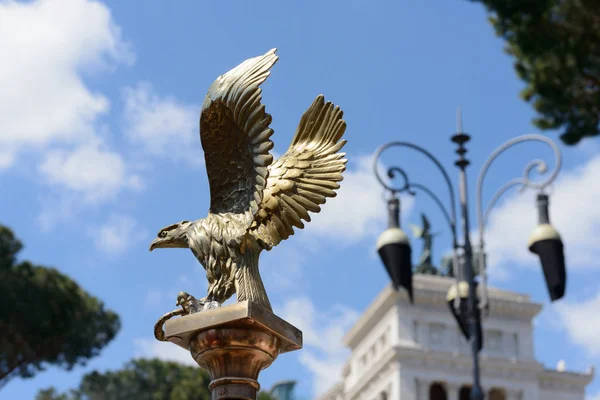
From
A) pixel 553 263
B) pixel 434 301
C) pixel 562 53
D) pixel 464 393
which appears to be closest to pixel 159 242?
pixel 553 263

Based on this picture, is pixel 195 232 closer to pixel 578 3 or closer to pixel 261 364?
pixel 261 364

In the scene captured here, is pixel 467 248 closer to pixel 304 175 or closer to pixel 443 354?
pixel 304 175

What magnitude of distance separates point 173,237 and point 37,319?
102 ft

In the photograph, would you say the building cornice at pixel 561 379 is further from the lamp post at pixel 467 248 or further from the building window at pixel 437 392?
the lamp post at pixel 467 248

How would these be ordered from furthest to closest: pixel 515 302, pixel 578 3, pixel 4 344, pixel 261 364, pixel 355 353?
pixel 355 353, pixel 515 302, pixel 4 344, pixel 578 3, pixel 261 364

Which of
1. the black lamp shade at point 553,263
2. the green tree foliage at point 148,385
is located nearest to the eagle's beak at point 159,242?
the black lamp shade at point 553,263

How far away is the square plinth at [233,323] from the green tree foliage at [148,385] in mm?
49649

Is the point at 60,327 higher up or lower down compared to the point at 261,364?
higher up

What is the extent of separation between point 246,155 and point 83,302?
32889 millimetres

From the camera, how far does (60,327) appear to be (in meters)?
34.2

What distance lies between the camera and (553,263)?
1262 cm

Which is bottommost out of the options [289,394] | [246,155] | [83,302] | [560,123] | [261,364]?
[261,364]

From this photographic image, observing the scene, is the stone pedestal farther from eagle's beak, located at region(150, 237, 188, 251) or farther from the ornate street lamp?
the ornate street lamp

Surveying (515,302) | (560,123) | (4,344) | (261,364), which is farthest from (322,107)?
(515,302)
